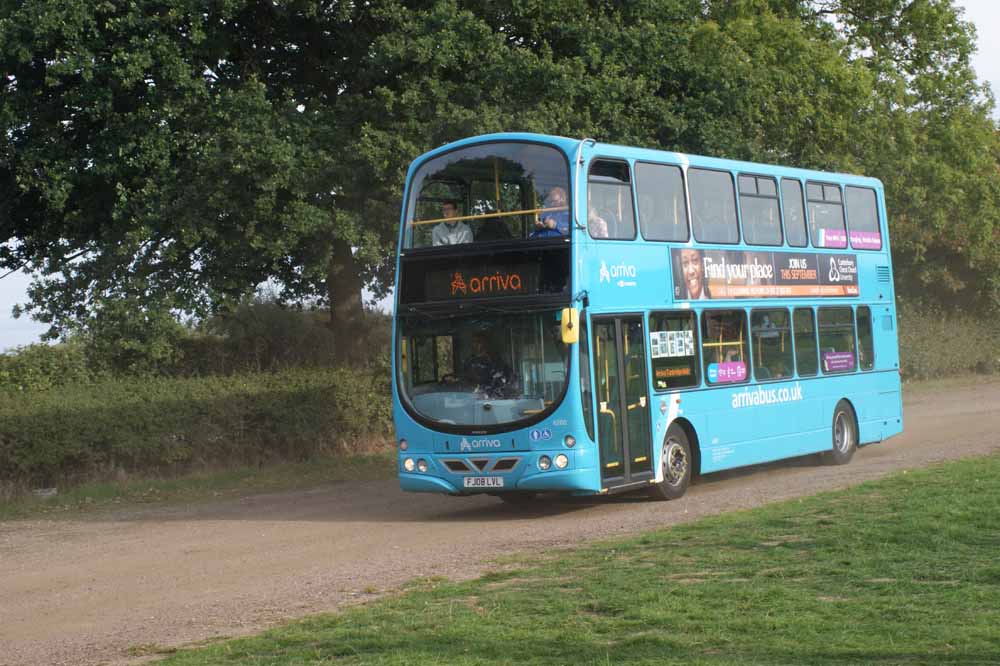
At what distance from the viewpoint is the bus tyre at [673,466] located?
1666 cm

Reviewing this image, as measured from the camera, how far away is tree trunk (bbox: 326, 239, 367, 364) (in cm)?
2608

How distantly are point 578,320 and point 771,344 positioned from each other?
16.7ft

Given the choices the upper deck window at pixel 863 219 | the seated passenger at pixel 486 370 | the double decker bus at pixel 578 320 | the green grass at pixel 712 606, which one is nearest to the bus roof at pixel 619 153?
the double decker bus at pixel 578 320

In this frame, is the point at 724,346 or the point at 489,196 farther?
the point at 724,346

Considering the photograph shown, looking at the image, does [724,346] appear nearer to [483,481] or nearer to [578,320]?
[578,320]

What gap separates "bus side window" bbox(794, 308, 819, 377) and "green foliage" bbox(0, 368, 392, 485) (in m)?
7.98

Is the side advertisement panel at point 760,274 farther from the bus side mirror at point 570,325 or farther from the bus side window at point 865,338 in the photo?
the bus side mirror at point 570,325

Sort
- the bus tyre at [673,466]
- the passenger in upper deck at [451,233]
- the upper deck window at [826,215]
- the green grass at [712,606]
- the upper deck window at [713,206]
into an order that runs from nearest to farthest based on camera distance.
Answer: the green grass at [712,606] → the passenger in upper deck at [451,233] → the bus tyre at [673,466] → the upper deck window at [713,206] → the upper deck window at [826,215]

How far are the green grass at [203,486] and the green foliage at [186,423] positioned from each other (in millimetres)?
398

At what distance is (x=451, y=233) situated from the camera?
15852 millimetres

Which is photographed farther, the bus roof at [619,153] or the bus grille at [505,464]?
the bus roof at [619,153]

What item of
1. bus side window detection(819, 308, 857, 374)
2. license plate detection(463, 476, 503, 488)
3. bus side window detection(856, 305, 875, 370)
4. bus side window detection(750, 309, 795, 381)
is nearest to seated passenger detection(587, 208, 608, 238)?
license plate detection(463, 476, 503, 488)

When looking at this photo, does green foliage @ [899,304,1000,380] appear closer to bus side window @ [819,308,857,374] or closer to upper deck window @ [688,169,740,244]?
bus side window @ [819,308,857,374]

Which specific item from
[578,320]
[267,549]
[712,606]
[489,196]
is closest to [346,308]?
[489,196]
